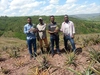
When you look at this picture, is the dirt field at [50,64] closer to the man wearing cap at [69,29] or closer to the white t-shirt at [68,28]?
the man wearing cap at [69,29]

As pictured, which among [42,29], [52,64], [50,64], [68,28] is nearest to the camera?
[50,64]

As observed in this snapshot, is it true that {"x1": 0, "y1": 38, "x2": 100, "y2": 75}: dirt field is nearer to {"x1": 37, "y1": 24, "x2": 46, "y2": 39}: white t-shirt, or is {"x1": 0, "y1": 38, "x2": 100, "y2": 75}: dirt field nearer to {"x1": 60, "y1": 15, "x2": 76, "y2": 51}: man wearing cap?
{"x1": 60, "y1": 15, "x2": 76, "y2": 51}: man wearing cap

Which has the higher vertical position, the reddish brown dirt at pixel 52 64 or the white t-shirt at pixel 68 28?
the white t-shirt at pixel 68 28

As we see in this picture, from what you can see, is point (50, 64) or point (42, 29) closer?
point (50, 64)

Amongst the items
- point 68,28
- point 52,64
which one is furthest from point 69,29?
point 52,64

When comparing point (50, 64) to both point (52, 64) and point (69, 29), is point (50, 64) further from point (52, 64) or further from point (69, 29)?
point (69, 29)

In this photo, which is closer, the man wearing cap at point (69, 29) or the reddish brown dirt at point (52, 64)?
the reddish brown dirt at point (52, 64)

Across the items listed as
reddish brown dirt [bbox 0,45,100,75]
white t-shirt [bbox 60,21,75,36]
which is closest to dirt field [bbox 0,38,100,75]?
reddish brown dirt [bbox 0,45,100,75]

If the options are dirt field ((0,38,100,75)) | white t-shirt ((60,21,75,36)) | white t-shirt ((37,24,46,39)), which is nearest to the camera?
dirt field ((0,38,100,75))

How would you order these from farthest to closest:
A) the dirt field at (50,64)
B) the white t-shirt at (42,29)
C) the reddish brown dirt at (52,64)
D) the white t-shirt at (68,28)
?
the white t-shirt at (42,29)
the white t-shirt at (68,28)
the reddish brown dirt at (52,64)
the dirt field at (50,64)

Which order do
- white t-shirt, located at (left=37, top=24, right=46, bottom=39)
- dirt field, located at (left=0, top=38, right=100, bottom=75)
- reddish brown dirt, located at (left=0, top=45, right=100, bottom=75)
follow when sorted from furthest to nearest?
white t-shirt, located at (left=37, top=24, right=46, bottom=39) < reddish brown dirt, located at (left=0, top=45, right=100, bottom=75) < dirt field, located at (left=0, top=38, right=100, bottom=75)

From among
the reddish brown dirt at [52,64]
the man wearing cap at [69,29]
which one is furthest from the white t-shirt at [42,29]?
the reddish brown dirt at [52,64]

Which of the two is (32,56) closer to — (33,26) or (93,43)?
(33,26)

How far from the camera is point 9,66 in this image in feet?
24.6
